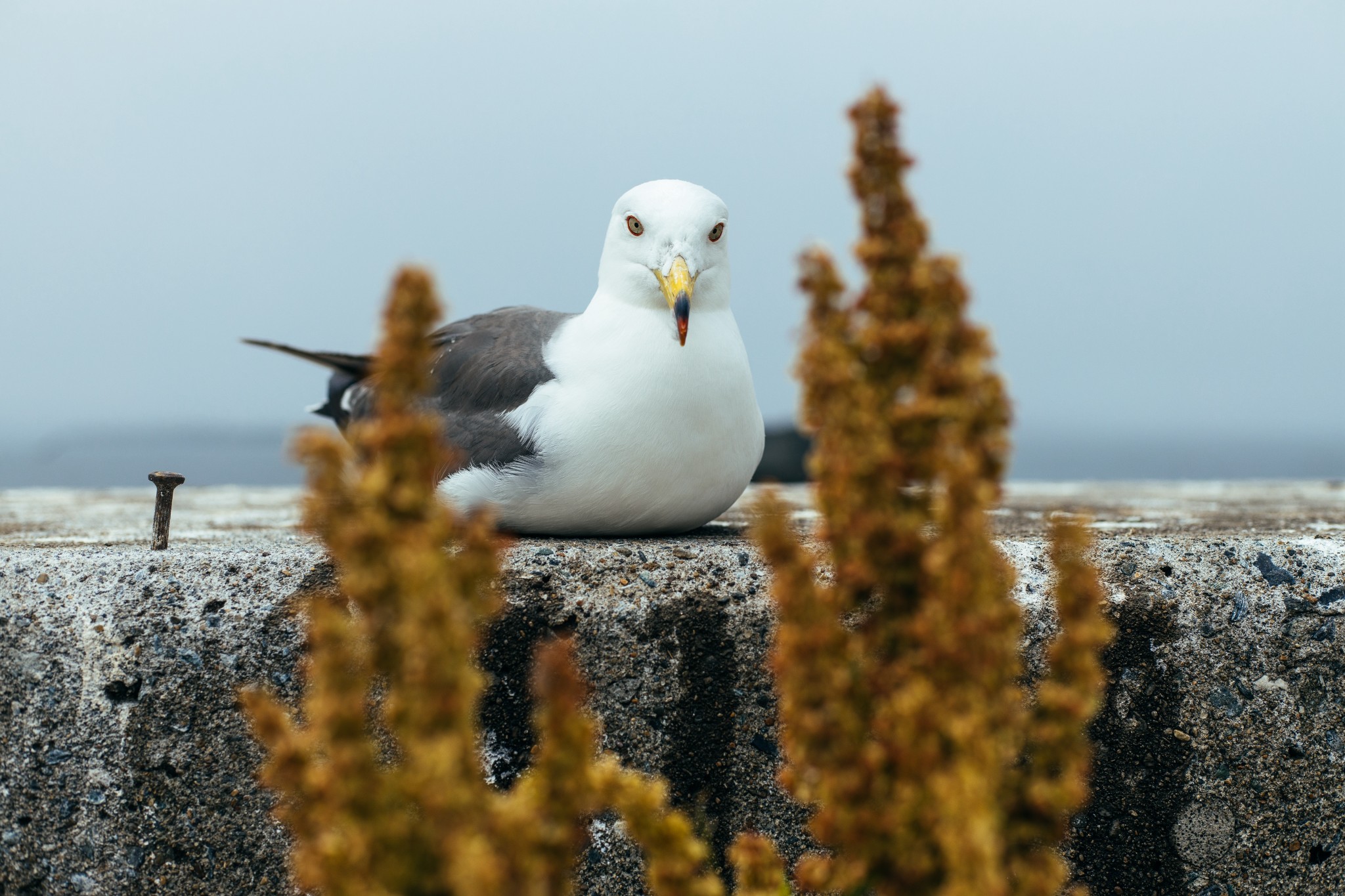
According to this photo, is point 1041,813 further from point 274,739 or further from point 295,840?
point 295,840

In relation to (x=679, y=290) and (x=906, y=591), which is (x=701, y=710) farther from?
(x=906, y=591)

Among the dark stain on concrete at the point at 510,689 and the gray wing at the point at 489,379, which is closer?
the dark stain on concrete at the point at 510,689

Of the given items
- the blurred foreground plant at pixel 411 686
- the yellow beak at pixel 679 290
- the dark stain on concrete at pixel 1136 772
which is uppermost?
the yellow beak at pixel 679 290

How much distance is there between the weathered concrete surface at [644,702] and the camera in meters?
2.73

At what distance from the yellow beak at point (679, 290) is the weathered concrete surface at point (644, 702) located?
1.89ft

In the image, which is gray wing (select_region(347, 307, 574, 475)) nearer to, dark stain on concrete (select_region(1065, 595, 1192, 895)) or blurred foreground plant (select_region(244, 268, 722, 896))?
dark stain on concrete (select_region(1065, 595, 1192, 895))

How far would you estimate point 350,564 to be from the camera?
1271 millimetres

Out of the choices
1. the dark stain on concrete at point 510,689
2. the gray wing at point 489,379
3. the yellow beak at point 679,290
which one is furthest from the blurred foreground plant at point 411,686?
the gray wing at point 489,379

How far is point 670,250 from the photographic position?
9.81ft

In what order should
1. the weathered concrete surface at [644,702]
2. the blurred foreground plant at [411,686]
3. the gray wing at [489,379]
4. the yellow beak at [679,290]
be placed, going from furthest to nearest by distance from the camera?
1. the gray wing at [489,379]
2. the yellow beak at [679,290]
3. the weathered concrete surface at [644,702]
4. the blurred foreground plant at [411,686]

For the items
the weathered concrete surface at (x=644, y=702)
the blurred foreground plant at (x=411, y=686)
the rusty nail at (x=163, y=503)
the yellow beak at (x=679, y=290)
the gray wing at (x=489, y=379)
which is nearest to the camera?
the blurred foreground plant at (x=411, y=686)

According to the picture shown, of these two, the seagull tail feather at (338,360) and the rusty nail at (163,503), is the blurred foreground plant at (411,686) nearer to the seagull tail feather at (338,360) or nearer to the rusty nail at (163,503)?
the rusty nail at (163,503)

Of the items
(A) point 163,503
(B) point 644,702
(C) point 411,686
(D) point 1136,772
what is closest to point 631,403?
(B) point 644,702

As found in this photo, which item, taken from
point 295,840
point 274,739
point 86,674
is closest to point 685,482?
point 295,840
